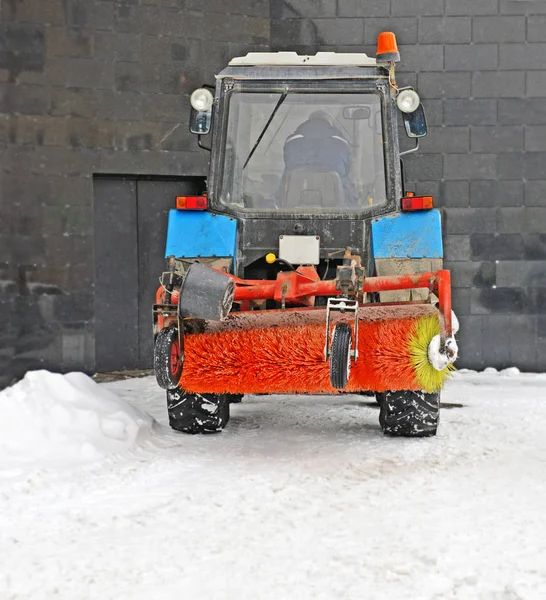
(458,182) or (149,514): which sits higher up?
(458,182)

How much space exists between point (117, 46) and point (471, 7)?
370 cm

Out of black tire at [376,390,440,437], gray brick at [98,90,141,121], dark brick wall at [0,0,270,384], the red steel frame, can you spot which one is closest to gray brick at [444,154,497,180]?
dark brick wall at [0,0,270,384]

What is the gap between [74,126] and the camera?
8.27 metres

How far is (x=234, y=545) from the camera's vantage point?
10.3ft

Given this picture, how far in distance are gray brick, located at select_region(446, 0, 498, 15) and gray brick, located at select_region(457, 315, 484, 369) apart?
3.18 metres

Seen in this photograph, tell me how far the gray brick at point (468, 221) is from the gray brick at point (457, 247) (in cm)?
5

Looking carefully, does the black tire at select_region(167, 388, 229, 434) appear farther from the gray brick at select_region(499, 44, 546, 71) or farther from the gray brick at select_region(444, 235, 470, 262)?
the gray brick at select_region(499, 44, 546, 71)

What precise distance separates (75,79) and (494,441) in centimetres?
554

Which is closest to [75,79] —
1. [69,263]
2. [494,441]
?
[69,263]

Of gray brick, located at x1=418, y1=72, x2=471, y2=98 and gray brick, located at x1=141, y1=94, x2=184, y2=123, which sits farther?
gray brick, located at x1=418, y1=72, x2=471, y2=98

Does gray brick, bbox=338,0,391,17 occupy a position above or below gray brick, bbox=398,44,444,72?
above

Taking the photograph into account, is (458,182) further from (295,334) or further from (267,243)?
(295,334)

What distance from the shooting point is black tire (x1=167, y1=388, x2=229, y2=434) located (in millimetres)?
5105

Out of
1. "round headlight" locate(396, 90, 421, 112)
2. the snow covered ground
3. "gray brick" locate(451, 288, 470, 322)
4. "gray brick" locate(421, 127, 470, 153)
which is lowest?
the snow covered ground
